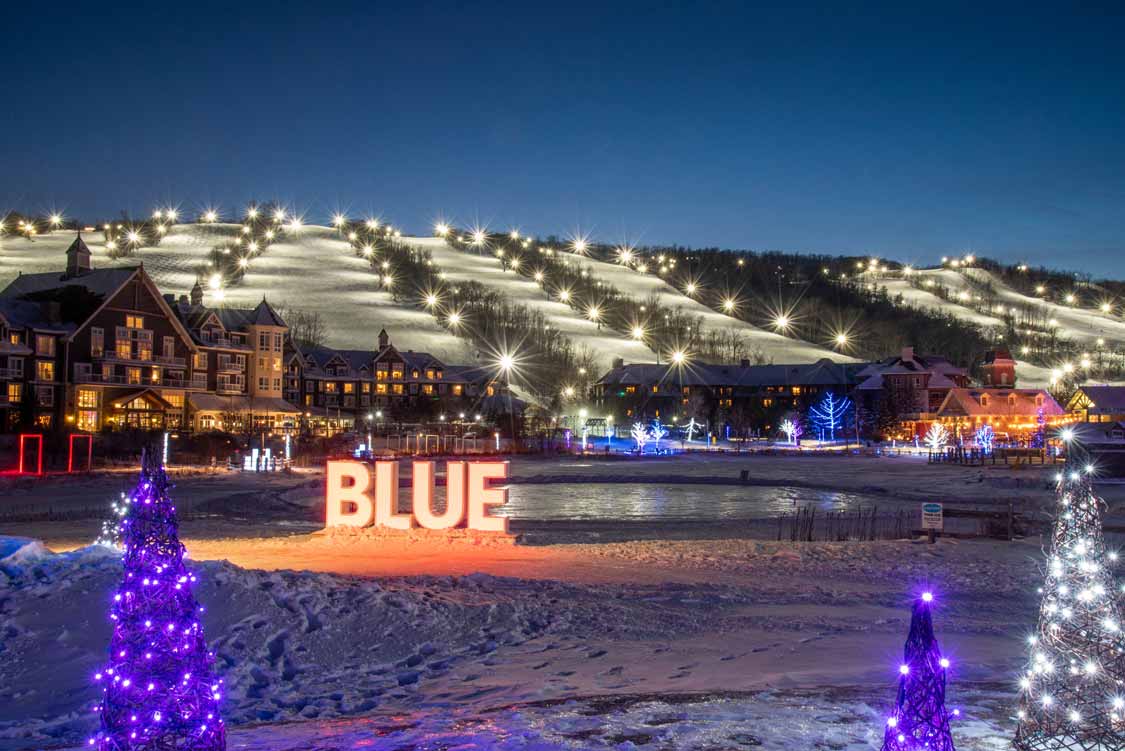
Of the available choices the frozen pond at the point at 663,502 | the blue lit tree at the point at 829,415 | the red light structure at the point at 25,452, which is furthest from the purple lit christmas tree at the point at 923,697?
the blue lit tree at the point at 829,415

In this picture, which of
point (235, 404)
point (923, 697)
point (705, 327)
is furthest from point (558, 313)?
point (923, 697)

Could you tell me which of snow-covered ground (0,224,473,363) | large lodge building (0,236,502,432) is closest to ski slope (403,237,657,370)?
snow-covered ground (0,224,473,363)

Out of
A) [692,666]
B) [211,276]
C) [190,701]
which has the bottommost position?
[692,666]

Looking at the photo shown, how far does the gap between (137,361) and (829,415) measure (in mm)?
77312

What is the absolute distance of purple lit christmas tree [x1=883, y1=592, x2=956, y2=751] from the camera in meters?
6.53

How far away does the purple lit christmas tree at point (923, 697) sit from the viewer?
6531mm

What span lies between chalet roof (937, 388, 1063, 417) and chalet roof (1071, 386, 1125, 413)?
8.58 meters

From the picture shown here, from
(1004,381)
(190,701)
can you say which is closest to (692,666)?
(190,701)

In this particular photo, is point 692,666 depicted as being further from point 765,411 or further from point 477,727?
point 765,411

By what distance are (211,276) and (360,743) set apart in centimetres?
14358

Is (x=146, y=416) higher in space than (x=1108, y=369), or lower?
lower

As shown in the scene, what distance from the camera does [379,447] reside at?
71500 millimetres

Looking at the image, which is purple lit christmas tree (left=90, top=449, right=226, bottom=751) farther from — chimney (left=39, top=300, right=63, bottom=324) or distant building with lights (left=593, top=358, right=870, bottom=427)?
distant building with lights (left=593, top=358, right=870, bottom=427)

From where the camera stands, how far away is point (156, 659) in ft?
23.4
